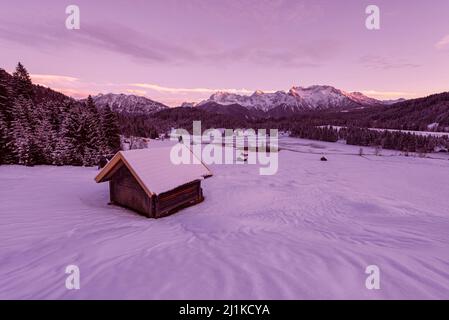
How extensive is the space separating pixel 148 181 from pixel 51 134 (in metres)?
25.6

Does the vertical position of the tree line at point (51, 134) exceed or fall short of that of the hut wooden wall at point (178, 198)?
it exceeds it

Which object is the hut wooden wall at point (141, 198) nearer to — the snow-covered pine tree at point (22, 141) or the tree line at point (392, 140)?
the snow-covered pine tree at point (22, 141)

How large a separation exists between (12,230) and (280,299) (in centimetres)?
953

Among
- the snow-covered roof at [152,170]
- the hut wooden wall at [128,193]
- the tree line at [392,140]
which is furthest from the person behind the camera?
the tree line at [392,140]

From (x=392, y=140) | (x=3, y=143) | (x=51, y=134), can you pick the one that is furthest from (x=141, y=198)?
(x=392, y=140)

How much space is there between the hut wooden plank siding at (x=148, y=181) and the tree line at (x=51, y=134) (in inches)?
819

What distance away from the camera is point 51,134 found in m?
29.3

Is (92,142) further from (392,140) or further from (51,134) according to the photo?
(392,140)

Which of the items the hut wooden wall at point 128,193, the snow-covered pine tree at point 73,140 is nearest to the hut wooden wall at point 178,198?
the hut wooden wall at point 128,193

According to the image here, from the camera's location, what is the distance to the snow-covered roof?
38.8 ft

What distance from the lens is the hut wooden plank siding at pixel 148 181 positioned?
11.9m

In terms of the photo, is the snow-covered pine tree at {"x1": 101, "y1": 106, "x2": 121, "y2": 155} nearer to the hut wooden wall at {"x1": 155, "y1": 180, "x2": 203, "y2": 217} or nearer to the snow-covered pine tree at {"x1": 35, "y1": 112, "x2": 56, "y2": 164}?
the snow-covered pine tree at {"x1": 35, "y1": 112, "x2": 56, "y2": 164}

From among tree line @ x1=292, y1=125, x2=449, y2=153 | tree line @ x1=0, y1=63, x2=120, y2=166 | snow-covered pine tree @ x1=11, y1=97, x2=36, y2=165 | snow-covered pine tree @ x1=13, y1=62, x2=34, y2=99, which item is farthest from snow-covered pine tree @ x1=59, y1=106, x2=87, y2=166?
tree line @ x1=292, y1=125, x2=449, y2=153

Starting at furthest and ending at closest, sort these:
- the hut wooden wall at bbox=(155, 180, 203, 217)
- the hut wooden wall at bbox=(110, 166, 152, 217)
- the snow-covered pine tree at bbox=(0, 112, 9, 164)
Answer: the snow-covered pine tree at bbox=(0, 112, 9, 164) < the hut wooden wall at bbox=(155, 180, 203, 217) < the hut wooden wall at bbox=(110, 166, 152, 217)
